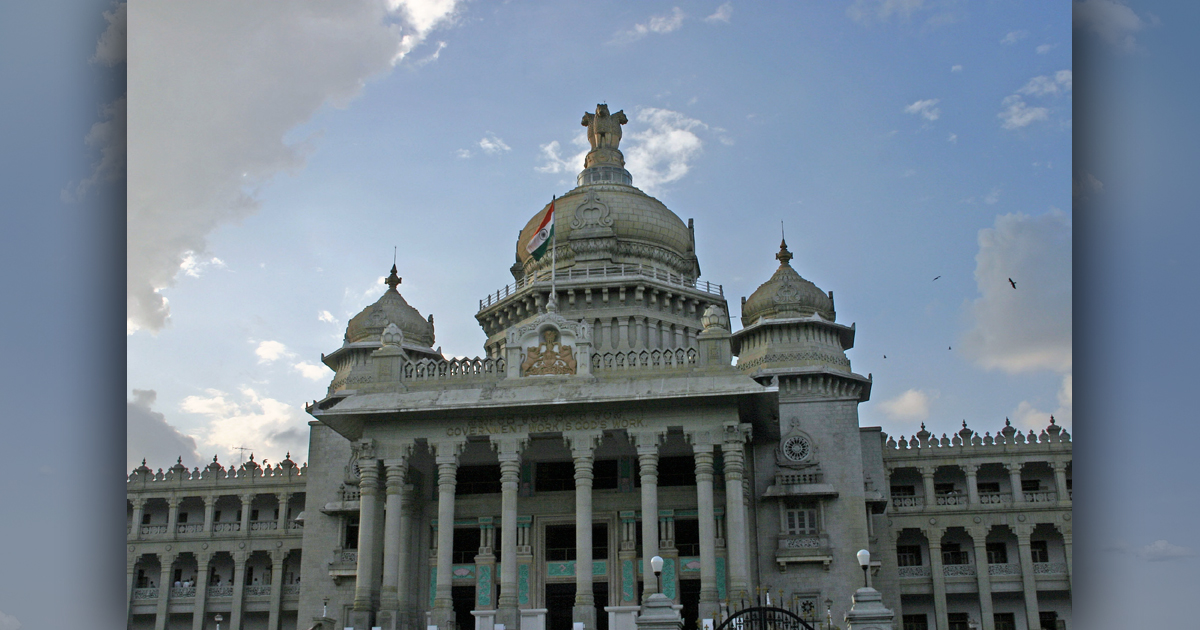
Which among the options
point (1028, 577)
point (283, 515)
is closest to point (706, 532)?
point (1028, 577)

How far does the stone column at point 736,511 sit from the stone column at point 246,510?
A: 111 feet

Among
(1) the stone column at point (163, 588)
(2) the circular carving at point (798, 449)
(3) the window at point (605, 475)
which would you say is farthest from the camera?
(1) the stone column at point (163, 588)

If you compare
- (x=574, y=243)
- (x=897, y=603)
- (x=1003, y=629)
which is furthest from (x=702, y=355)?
(x=1003, y=629)

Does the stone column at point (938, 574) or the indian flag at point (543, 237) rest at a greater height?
the indian flag at point (543, 237)

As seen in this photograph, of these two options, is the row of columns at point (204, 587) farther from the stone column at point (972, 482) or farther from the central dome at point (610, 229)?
the stone column at point (972, 482)

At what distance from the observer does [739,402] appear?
1491 inches

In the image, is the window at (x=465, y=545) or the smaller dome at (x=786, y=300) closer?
the window at (x=465, y=545)

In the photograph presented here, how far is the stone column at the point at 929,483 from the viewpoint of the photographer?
56.0 metres

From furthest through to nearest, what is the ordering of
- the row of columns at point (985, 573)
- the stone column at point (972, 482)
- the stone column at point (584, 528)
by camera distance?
1. the stone column at point (972, 482)
2. the row of columns at point (985, 573)
3. the stone column at point (584, 528)

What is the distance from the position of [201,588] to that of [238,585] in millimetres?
2086

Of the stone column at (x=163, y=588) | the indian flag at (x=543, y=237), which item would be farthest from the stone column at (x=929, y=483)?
the stone column at (x=163, y=588)

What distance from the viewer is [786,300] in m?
52.9
